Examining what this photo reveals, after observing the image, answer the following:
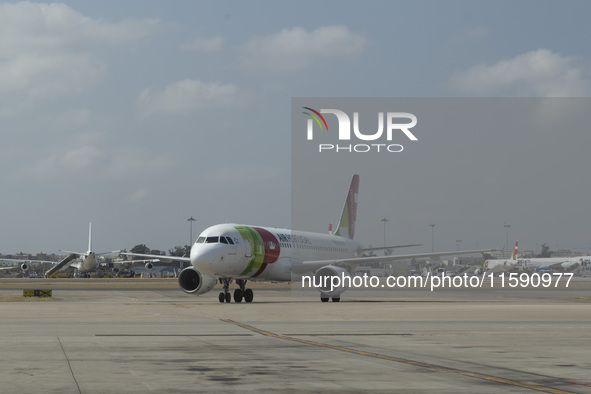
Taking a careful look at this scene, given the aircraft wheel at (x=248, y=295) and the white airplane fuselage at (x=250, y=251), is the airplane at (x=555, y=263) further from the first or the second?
the aircraft wheel at (x=248, y=295)

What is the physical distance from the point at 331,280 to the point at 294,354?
25.6m

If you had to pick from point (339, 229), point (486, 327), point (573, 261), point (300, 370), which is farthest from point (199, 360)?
point (573, 261)

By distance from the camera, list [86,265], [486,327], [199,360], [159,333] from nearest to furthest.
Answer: [199,360] < [159,333] < [486,327] < [86,265]

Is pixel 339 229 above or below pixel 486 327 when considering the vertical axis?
above

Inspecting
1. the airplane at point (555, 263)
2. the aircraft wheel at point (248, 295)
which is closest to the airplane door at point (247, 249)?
the aircraft wheel at point (248, 295)

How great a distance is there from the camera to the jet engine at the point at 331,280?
131 feet

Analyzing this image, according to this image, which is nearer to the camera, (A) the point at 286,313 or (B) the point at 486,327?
(B) the point at 486,327

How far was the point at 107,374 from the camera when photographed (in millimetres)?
11508

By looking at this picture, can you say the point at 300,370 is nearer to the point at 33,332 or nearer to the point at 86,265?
the point at 33,332

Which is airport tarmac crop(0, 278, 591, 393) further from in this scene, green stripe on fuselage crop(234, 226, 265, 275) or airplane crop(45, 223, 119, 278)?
airplane crop(45, 223, 119, 278)

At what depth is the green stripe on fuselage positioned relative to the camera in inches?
1512

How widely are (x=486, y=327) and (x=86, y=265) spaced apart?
95.1 m

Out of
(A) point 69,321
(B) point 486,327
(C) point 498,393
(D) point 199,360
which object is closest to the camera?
(C) point 498,393

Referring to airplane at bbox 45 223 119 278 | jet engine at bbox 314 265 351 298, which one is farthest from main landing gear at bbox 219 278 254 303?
airplane at bbox 45 223 119 278
